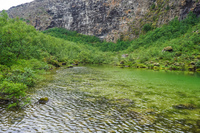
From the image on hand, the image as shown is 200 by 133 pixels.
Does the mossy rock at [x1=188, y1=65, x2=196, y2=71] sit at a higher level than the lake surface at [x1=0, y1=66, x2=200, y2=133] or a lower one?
higher

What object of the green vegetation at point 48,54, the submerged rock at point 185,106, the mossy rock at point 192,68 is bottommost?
the submerged rock at point 185,106

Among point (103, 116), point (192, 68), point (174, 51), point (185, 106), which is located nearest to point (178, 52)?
point (174, 51)

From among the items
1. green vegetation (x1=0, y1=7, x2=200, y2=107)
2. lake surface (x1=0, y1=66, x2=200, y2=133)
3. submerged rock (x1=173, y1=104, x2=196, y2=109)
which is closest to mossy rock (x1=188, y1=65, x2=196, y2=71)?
green vegetation (x1=0, y1=7, x2=200, y2=107)

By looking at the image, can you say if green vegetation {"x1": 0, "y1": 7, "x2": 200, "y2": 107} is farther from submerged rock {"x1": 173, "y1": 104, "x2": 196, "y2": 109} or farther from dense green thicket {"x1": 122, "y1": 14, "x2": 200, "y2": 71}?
submerged rock {"x1": 173, "y1": 104, "x2": 196, "y2": 109}

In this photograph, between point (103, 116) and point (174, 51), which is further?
point (174, 51)

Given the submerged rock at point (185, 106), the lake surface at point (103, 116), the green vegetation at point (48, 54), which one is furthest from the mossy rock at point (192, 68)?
the submerged rock at point (185, 106)

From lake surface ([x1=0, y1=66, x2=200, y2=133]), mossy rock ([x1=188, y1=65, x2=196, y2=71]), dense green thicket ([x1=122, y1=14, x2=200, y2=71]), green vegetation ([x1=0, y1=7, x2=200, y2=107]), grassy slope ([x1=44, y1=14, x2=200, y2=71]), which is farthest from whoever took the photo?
grassy slope ([x1=44, y1=14, x2=200, y2=71])

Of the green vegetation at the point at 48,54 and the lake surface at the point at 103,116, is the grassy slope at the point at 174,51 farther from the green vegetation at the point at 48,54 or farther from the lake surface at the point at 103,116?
the lake surface at the point at 103,116

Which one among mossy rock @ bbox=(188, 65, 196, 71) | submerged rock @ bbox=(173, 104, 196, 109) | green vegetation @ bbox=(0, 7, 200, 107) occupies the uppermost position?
green vegetation @ bbox=(0, 7, 200, 107)

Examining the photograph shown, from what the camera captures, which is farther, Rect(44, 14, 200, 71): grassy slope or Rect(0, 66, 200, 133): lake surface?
Rect(44, 14, 200, 71): grassy slope

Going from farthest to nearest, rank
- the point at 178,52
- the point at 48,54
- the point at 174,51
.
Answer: the point at 174,51 < the point at 178,52 < the point at 48,54

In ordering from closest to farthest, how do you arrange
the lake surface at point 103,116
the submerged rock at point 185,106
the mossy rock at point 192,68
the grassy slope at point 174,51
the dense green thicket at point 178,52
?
the lake surface at point 103,116 → the submerged rock at point 185,106 → the mossy rock at point 192,68 → the dense green thicket at point 178,52 → the grassy slope at point 174,51

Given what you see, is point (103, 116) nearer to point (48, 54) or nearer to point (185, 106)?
point (185, 106)

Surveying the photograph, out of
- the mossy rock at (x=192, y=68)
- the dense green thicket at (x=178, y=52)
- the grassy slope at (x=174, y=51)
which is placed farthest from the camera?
→ the grassy slope at (x=174, y=51)
